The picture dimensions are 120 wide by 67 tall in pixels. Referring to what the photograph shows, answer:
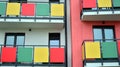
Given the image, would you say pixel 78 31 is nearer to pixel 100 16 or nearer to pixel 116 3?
pixel 100 16

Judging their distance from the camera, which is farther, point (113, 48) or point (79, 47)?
point (79, 47)

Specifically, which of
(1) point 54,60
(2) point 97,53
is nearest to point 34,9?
(1) point 54,60

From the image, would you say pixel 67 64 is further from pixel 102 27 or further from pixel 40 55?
pixel 102 27

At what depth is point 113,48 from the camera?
1639 cm

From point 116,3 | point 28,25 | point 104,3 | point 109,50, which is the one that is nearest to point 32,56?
point 28,25

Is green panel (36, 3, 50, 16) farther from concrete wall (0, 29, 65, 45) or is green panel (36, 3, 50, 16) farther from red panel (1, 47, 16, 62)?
red panel (1, 47, 16, 62)

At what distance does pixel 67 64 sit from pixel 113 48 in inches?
129

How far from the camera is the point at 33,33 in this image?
19.0 meters

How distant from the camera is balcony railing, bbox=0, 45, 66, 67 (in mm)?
16812

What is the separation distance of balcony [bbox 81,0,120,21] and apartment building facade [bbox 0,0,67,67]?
1482 mm

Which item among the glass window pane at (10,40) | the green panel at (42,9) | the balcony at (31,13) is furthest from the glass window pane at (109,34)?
the glass window pane at (10,40)

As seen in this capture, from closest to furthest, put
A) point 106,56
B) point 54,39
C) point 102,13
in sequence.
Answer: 1. point 106,56
2. point 102,13
3. point 54,39

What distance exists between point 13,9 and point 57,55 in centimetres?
417

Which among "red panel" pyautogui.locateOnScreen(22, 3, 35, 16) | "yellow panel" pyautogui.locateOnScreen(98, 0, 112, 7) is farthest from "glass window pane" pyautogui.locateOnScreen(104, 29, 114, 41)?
"red panel" pyautogui.locateOnScreen(22, 3, 35, 16)
